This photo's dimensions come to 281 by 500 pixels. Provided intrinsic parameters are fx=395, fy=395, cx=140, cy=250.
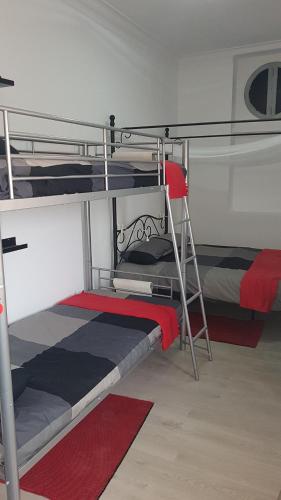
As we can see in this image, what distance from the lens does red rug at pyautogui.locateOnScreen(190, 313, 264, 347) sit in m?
3.52

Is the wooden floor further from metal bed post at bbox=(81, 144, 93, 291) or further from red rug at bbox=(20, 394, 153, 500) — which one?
metal bed post at bbox=(81, 144, 93, 291)

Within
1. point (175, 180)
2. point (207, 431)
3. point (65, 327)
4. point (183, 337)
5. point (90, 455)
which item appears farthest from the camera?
→ point (183, 337)

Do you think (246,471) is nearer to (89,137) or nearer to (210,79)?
(89,137)

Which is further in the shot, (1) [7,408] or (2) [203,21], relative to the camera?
(2) [203,21]

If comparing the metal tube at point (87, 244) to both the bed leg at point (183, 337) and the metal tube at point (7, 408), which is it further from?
the metal tube at point (7, 408)

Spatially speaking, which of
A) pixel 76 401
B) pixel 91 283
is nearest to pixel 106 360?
pixel 76 401

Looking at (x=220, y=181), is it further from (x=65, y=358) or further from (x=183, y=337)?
(x=65, y=358)

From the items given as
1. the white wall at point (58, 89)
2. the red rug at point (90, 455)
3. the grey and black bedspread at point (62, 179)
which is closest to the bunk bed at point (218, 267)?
the white wall at point (58, 89)

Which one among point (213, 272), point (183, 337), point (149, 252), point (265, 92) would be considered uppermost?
point (265, 92)

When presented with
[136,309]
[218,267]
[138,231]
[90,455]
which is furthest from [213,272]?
[90,455]

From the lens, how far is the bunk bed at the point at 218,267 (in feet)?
11.0

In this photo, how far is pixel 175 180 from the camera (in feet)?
10.00

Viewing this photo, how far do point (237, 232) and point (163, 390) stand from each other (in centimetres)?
294

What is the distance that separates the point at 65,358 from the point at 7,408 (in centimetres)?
80
